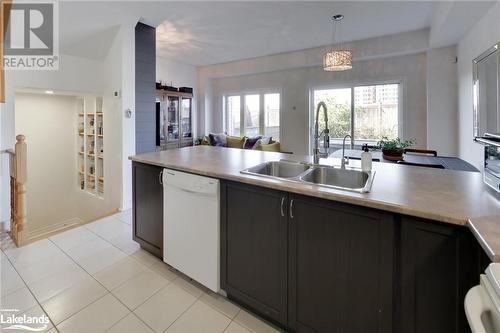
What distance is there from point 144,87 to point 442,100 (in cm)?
493

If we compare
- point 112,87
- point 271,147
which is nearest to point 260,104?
point 271,147

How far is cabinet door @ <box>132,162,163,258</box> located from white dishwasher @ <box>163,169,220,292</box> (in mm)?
121

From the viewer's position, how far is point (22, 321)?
64.7 inches

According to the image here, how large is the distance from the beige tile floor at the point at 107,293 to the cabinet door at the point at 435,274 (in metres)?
0.85

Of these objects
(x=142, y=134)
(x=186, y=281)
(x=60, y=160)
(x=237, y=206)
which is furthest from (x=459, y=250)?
(x=60, y=160)

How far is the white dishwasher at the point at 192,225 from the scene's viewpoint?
1.78m

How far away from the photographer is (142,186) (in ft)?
7.66

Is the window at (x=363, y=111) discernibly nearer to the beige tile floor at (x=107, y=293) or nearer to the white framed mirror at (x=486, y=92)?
the white framed mirror at (x=486, y=92)

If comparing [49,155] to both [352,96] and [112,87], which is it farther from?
[352,96]

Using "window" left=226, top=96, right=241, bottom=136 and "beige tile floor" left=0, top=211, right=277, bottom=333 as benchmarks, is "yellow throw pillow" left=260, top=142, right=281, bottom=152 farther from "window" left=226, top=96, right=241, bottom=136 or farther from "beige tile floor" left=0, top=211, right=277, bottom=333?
"beige tile floor" left=0, top=211, right=277, bottom=333

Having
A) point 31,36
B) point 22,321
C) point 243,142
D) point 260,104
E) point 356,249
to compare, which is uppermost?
point 31,36

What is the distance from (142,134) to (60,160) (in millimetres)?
2118

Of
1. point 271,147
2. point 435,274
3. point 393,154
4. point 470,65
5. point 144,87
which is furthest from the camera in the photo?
point 271,147

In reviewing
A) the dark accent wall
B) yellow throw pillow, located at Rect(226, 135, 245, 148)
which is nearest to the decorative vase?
the dark accent wall
